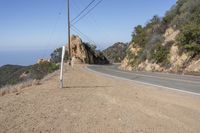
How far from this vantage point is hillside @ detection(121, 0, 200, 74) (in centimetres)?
3109

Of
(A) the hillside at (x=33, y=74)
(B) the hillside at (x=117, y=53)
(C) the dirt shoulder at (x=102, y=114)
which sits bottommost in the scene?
(A) the hillside at (x=33, y=74)

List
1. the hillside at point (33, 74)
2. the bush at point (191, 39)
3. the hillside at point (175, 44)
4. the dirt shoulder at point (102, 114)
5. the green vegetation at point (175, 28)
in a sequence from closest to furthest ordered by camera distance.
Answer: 1. the dirt shoulder at point (102, 114)
2. the bush at point (191, 39)
3. the hillside at point (175, 44)
4. the green vegetation at point (175, 28)
5. the hillside at point (33, 74)

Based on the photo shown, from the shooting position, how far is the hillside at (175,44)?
31094 mm

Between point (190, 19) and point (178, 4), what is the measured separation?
1002 centimetres

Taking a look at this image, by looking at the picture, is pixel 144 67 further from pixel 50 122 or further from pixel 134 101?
pixel 50 122

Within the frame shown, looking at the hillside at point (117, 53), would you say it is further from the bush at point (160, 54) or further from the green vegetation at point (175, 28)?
the bush at point (160, 54)

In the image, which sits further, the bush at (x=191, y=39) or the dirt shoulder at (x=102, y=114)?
the bush at (x=191, y=39)

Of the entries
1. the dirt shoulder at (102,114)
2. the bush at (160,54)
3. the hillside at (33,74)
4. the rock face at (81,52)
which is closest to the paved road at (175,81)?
the dirt shoulder at (102,114)

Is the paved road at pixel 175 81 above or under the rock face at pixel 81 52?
under

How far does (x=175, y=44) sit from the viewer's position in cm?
3459

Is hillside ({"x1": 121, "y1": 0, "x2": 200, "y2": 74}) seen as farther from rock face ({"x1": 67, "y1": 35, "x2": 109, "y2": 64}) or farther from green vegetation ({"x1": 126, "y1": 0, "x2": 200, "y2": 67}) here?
rock face ({"x1": 67, "y1": 35, "x2": 109, "y2": 64})

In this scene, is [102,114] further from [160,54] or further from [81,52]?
[81,52]

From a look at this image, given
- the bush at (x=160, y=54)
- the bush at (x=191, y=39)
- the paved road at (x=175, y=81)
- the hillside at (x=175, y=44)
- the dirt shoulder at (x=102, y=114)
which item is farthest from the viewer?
the bush at (x=160, y=54)

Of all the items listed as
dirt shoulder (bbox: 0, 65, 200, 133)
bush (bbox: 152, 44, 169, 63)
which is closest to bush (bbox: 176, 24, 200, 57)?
bush (bbox: 152, 44, 169, 63)
